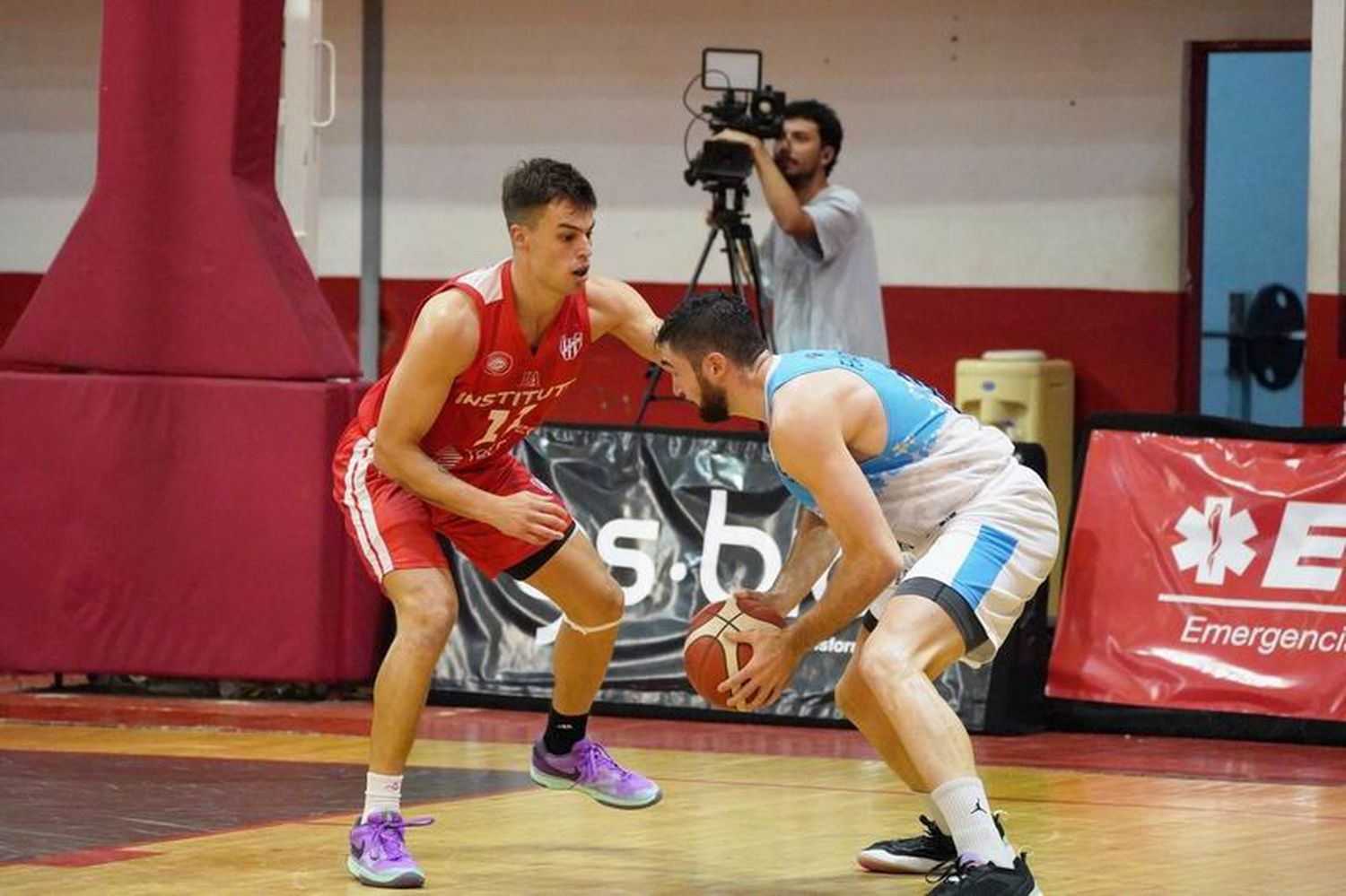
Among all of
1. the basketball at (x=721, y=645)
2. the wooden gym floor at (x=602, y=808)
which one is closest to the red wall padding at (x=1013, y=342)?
the wooden gym floor at (x=602, y=808)

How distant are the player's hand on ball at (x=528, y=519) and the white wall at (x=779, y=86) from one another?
23.1 feet

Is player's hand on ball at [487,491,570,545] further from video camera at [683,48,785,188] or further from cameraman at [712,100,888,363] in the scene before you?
video camera at [683,48,785,188]

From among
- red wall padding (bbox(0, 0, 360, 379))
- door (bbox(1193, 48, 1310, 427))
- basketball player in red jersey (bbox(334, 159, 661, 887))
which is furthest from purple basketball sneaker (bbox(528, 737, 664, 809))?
door (bbox(1193, 48, 1310, 427))

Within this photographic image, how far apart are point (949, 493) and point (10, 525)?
4896mm

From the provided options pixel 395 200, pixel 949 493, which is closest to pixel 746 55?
pixel 395 200

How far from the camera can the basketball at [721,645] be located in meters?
5.96

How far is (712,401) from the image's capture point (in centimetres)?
598

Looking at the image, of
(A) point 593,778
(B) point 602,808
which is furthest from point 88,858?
(B) point 602,808

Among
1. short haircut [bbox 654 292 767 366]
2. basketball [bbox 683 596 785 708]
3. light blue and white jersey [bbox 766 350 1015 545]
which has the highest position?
short haircut [bbox 654 292 767 366]

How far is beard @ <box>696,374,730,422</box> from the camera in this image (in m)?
5.95

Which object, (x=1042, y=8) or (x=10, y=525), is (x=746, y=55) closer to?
(x=1042, y=8)

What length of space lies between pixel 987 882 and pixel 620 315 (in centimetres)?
215

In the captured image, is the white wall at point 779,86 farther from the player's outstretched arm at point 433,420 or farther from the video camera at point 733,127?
the player's outstretched arm at point 433,420

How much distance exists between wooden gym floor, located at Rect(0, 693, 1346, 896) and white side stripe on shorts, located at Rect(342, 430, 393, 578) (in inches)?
32.4
